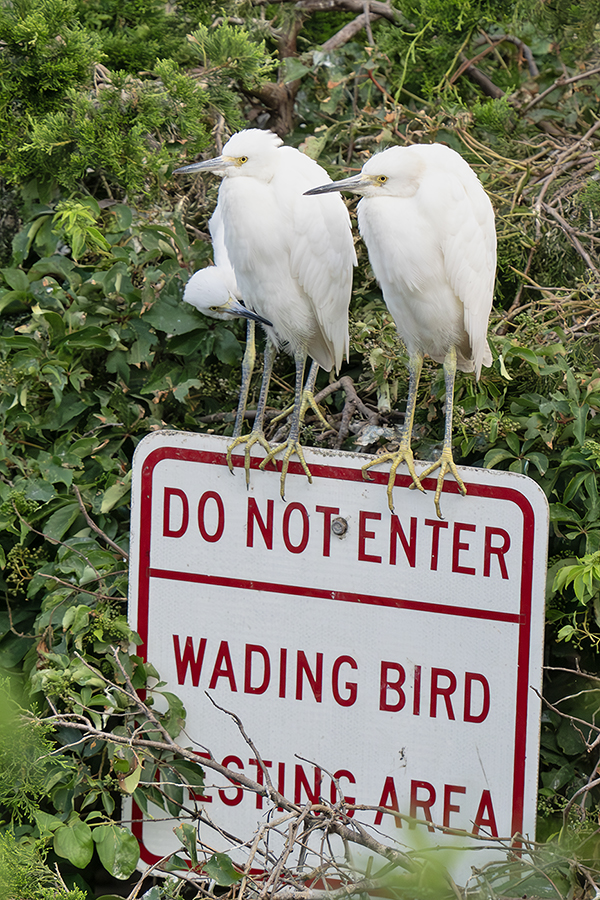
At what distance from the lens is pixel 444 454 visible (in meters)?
1.31

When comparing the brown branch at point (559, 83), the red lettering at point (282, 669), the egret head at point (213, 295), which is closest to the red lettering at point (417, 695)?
the red lettering at point (282, 669)

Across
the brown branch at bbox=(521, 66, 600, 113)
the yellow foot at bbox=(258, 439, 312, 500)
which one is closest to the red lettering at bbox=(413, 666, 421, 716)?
the yellow foot at bbox=(258, 439, 312, 500)

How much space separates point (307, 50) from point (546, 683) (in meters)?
2.03

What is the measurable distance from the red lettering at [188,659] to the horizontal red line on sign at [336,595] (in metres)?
0.11

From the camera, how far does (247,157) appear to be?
1.52m

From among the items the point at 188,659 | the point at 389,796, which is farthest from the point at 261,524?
the point at 389,796

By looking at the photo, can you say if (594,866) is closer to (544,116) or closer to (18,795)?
(18,795)

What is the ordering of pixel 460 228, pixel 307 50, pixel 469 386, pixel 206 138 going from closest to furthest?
pixel 460 228, pixel 469 386, pixel 206 138, pixel 307 50

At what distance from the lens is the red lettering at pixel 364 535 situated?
4.29ft

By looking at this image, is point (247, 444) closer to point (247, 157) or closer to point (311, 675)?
point (311, 675)

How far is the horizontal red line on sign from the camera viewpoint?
1271mm

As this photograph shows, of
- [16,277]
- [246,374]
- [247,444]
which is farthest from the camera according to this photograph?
[16,277]

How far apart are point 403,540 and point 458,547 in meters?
0.09

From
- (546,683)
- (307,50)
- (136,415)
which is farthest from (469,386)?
(307,50)
